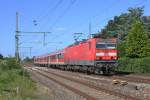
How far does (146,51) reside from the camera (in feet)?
201

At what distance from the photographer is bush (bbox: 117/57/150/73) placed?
158ft

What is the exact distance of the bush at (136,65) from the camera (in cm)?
4812

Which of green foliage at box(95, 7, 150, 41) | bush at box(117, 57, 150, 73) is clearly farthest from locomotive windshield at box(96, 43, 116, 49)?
green foliage at box(95, 7, 150, 41)

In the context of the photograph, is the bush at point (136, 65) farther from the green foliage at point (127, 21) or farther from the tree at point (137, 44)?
the green foliage at point (127, 21)

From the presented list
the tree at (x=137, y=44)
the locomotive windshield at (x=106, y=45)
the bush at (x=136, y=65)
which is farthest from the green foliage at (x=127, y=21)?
the locomotive windshield at (x=106, y=45)

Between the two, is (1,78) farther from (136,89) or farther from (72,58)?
(72,58)

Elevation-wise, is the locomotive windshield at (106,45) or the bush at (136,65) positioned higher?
the locomotive windshield at (106,45)

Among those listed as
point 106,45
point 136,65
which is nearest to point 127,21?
point 136,65

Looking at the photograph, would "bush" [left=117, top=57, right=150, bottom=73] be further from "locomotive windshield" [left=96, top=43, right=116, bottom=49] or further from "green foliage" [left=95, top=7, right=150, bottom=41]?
"green foliage" [left=95, top=7, right=150, bottom=41]

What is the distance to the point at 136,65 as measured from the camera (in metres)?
51.2

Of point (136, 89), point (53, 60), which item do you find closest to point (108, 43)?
point (136, 89)

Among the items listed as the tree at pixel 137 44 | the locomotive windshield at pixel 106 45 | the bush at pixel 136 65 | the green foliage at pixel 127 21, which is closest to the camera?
the locomotive windshield at pixel 106 45

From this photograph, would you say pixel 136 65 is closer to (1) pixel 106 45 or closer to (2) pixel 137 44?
(1) pixel 106 45

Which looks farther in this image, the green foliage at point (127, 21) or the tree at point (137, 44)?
the green foliage at point (127, 21)
